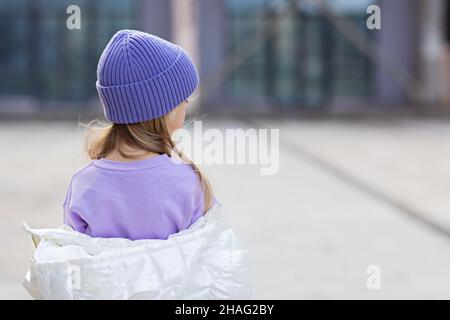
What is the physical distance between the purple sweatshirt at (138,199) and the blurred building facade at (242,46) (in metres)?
20.8

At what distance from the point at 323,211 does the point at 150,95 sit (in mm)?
5619

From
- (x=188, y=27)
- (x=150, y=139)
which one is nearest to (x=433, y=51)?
(x=188, y=27)

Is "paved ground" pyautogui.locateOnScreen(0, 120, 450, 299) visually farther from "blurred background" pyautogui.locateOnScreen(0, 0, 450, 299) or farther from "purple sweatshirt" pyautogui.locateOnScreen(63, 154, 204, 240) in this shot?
"purple sweatshirt" pyautogui.locateOnScreen(63, 154, 204, 240)

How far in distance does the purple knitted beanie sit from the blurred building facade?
20.7m

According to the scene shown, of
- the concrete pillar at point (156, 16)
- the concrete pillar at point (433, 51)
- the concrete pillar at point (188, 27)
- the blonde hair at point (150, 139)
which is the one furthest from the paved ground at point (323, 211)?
the concrete pillar at point (156, 16)

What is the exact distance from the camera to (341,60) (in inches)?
940

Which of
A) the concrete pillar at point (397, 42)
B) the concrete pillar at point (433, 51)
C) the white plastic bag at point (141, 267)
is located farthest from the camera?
the concrete pillar at point (397, 42)

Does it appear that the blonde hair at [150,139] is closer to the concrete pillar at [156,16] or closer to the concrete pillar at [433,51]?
the concrete pillar at [433,51]

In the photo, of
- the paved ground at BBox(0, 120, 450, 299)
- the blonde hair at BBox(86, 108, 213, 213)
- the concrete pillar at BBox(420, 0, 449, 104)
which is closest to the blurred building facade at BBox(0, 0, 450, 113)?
the concrete pillar at BBox(420, 0, 449, 104)

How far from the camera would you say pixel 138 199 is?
2156 millimetres

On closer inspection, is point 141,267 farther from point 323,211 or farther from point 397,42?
point 397,42

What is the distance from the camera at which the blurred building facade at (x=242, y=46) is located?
23344 millimetres
